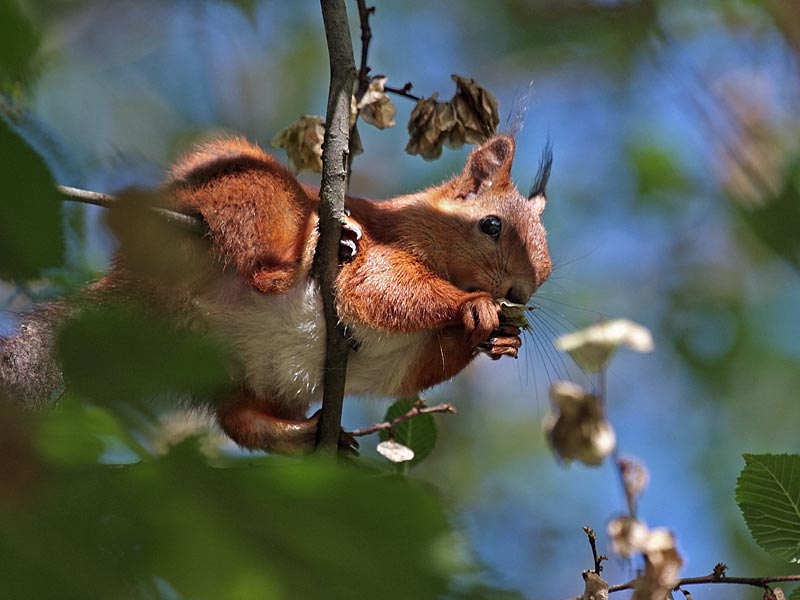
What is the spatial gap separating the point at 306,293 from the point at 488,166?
1079mm

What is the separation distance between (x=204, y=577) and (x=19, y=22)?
1.25ft

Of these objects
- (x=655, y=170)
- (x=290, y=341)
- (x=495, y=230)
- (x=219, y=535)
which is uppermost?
(x=655, y=170)

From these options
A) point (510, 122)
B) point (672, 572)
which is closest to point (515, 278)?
point (510, 122)

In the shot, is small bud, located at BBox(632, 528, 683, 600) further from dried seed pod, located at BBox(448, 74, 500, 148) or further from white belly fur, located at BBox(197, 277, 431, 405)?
dried seed pod, located at BBox(448, 74, 500, 148)

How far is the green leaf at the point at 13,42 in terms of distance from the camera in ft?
1.97

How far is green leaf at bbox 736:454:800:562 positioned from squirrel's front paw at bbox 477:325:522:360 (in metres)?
0.83

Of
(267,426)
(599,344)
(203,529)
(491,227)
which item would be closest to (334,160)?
(267,426)

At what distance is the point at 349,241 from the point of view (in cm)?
279

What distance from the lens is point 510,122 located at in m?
3.68

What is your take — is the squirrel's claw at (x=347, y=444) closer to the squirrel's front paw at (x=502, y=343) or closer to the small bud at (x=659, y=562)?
the squirrel's front paw at (x=502, y=343)

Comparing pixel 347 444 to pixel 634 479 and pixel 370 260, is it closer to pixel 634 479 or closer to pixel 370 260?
pixel 370 260

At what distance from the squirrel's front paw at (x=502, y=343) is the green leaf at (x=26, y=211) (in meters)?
2.12

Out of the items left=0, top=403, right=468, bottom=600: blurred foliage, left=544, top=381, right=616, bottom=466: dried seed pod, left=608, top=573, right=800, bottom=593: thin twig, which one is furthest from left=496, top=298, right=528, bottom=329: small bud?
left=0, top=403, right=468, bottom=600: blurred foliage

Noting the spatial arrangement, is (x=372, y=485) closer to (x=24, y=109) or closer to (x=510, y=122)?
(x=24, y=109)
